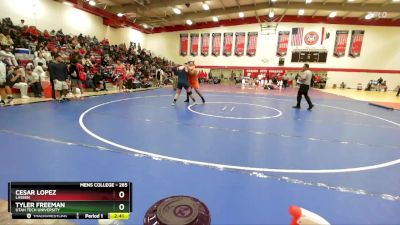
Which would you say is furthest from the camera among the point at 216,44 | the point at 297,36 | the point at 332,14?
the point at 216,44

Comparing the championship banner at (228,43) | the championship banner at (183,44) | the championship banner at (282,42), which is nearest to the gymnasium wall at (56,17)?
the championship banner at (183,44)

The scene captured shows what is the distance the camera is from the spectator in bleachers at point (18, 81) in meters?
8.28

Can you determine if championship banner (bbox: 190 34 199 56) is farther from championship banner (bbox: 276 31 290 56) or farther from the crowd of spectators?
championship banner (bbox: 276 31 290 56)

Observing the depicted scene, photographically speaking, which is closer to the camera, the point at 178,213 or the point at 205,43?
the point at 178,213

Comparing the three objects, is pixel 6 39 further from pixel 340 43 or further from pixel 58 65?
pixel 340 43

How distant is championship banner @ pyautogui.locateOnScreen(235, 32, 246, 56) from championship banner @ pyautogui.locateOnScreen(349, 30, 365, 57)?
1059 centimetres

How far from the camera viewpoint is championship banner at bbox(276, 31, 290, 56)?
24328 mm

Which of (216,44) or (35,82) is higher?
(216,44)

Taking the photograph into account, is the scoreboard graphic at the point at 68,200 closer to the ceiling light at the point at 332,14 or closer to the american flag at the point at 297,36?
the ceiling light at the point at 332,14

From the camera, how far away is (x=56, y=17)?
16.2 m

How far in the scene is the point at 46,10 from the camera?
15.5m

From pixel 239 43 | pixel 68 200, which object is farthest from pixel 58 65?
pixel 239 43

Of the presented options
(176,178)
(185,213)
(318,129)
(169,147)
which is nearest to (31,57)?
(169,147)

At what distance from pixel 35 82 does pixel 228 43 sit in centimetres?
2041
